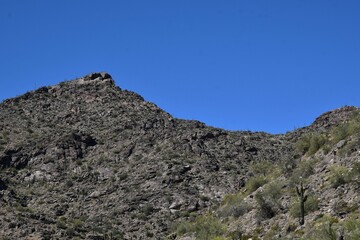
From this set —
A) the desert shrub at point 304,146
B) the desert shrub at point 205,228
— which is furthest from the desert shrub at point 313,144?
the desert shrub at point 205,228

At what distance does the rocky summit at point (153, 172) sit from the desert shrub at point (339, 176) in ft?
0.27

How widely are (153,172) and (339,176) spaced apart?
33.5 metres

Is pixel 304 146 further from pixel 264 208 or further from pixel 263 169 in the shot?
pixel 264 208

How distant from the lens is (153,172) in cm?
7088

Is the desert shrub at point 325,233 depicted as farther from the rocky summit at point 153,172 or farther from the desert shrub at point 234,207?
the desert shrub at point 234,207

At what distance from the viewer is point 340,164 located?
43.5m

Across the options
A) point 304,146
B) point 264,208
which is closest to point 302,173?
point 264,208

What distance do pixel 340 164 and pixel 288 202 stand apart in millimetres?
4956

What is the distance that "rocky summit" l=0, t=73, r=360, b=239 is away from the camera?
44.0 metres

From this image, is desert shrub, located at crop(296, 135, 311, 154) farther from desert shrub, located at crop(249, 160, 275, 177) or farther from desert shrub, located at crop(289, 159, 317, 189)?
desert shrub, located at crop(289, 159, 317, 189)

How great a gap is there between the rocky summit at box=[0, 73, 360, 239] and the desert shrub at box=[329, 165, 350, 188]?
0.27 feet

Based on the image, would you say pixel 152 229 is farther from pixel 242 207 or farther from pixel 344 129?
pixel 344 129

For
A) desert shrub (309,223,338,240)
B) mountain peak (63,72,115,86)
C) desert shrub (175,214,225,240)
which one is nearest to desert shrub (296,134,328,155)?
desert shrub (175,214,225,240)

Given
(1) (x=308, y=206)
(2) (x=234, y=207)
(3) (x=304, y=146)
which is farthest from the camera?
(3) (x=304, y=146)
